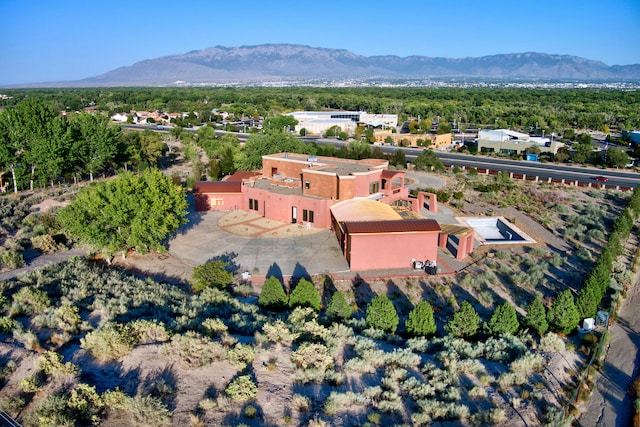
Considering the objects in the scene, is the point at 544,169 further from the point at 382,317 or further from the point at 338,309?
the point at 338,309

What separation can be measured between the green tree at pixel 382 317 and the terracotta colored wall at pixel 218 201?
69.6 ft

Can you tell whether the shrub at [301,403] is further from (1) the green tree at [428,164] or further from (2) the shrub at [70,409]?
(1) the green tree at [428,164]

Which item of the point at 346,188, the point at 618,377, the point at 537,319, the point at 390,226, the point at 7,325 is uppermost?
the point at 346,188

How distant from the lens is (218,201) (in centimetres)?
3700

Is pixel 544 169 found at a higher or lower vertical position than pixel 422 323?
lower

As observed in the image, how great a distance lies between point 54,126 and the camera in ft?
140

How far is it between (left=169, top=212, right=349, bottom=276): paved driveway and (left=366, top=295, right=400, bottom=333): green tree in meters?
7.17

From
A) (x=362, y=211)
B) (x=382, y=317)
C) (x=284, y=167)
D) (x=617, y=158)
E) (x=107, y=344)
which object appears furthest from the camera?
(x=617, y=158)

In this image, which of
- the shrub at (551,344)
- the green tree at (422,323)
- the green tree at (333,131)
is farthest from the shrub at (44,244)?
the green tree at (333,131)

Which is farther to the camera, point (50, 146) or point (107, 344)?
point (50, 146)

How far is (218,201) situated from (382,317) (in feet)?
73.3

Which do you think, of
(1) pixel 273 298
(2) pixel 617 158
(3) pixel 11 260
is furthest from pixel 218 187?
(2) pixel 617 158

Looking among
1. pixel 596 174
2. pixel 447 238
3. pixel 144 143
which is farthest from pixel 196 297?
pixel 596 174

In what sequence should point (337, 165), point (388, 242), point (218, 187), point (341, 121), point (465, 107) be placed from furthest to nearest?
point (465, 107) < point (341, 121) < point (337, 165) < point (218, 187) < point (388, 242)
